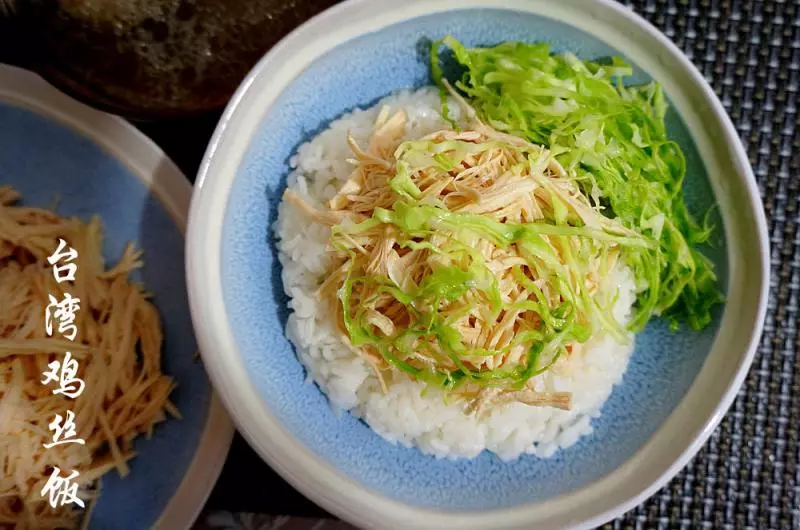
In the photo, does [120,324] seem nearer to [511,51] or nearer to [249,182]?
[249,182]

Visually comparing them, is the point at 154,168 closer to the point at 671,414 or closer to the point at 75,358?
the point at 75,358

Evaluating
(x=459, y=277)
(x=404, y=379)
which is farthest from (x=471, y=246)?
(x=404, y=379)

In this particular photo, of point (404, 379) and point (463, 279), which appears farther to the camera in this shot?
point (404, 379)

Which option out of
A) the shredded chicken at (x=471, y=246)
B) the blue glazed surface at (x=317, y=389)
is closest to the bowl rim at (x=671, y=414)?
the blue glazed surface at (x=317, y=389)

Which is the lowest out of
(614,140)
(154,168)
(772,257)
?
(154,168)

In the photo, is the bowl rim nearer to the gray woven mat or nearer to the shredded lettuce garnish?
the shredded lettuce garnish

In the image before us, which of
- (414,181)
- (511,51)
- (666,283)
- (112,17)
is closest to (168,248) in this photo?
(112,17)
